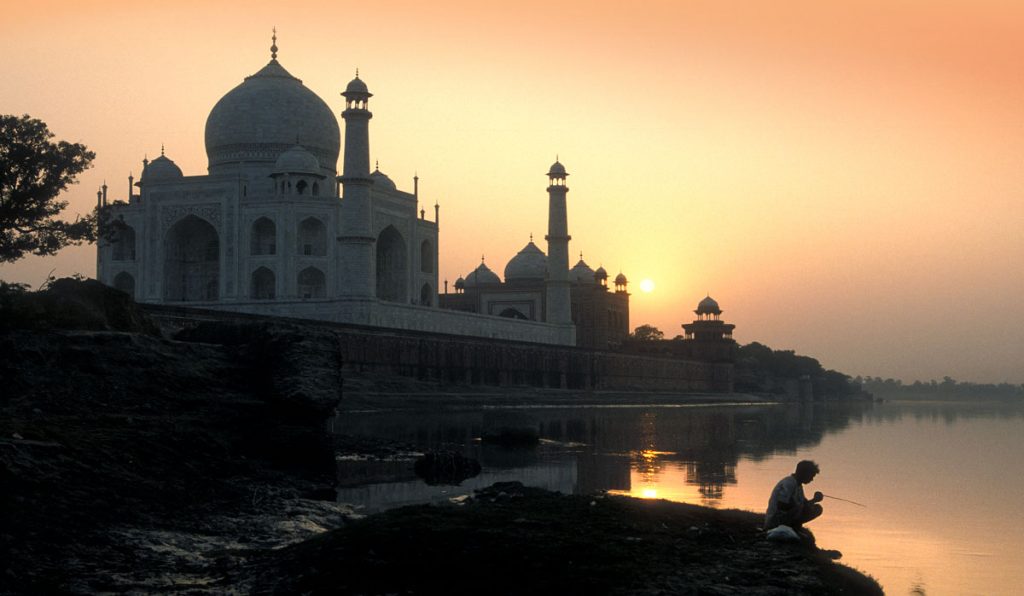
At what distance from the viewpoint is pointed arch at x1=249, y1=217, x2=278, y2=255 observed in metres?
56.3

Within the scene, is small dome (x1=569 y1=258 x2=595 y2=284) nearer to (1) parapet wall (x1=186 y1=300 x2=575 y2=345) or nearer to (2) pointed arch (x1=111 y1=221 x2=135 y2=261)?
(1) parapet wall (x1=186 y1=300 x2=575 y2=345)

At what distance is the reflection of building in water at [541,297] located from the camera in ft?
263

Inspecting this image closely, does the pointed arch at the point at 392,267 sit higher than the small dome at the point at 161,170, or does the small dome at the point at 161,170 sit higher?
the small dome at the point at 161,170

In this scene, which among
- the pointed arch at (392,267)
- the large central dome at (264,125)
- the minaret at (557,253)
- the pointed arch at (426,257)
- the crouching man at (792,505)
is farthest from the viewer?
the minaret at (557,253)

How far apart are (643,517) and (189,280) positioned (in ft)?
166

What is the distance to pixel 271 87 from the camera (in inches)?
2363

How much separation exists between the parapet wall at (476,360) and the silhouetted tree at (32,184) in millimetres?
4714

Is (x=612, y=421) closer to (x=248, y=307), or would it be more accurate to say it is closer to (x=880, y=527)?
(x=248, y=307)

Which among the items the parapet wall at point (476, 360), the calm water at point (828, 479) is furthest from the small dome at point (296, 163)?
the calm water at point (828, 479)

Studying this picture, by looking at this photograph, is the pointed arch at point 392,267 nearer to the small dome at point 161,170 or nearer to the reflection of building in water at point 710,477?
the small dome at point 161,170

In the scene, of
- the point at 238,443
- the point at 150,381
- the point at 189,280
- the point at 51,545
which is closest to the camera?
the point at 51,545

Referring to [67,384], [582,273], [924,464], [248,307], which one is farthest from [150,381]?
[582,273]

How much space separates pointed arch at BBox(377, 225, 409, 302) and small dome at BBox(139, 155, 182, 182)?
1098cm

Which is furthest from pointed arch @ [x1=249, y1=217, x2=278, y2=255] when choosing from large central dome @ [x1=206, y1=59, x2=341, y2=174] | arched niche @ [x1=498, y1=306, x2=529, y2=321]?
arched niche @ [x1=498, y1=306, x2=529, y2=321]
